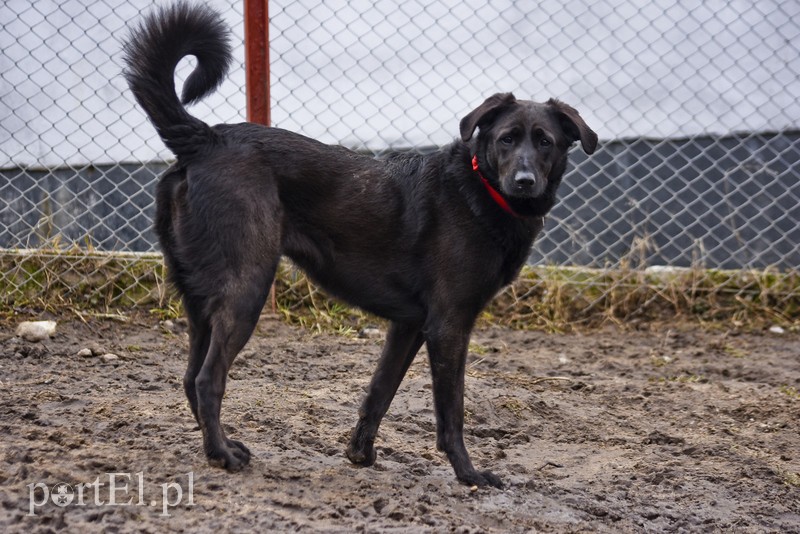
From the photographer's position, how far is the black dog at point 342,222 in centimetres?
269

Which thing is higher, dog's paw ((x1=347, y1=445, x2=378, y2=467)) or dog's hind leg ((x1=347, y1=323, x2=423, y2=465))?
dog's hind leg ((x1=347, y1=323, x2=423, y2=465))

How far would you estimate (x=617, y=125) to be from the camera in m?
5.07

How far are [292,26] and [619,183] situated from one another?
6.38 ft

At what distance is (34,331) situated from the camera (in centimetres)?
419

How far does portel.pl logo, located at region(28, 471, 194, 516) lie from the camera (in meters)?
2.25

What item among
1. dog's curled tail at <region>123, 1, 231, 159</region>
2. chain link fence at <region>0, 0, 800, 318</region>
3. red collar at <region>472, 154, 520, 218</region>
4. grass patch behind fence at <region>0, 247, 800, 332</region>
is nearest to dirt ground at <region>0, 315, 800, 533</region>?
grass patch behind fence at <region>0, 247, 800, 332</region>

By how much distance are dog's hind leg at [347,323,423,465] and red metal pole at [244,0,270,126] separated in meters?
1.81

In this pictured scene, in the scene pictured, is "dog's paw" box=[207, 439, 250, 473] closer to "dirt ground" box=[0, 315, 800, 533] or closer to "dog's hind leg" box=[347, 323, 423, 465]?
"dirt ground" box=[0, 315, 800, 533]

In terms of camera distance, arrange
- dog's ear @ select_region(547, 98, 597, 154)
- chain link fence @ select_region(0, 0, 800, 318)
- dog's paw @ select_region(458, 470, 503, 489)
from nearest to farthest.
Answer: dog's paw @ select_region(458, 470, 503, 489) → dog's ear @ select_region(547, 98, 597, 154) → chain link fence @ select_region(0, 0, 800, 318)

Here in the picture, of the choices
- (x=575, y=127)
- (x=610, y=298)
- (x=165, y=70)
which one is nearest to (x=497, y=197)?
(x=575, y=127)

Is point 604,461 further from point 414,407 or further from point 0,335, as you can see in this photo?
point 0,335

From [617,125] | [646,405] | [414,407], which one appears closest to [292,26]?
[617,125]

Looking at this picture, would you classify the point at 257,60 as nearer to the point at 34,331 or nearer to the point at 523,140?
the point at 34,331

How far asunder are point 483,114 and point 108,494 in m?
1.61
